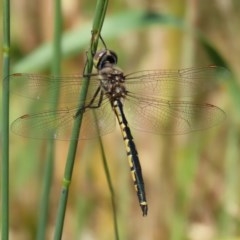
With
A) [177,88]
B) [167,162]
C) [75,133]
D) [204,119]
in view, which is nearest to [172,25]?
[177,88]

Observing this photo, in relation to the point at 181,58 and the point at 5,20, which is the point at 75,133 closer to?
the point at 5,20

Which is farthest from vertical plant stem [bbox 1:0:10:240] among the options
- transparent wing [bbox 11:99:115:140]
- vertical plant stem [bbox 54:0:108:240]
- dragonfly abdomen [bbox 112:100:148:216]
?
dragonfly abdomen [bbox 112:100:148:216]

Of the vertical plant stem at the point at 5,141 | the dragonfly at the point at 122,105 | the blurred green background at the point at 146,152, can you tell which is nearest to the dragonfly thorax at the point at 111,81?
the dragonfly at the point at 122,105

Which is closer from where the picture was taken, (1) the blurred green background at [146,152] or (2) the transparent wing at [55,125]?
(2) the transparent wing at [55,125]

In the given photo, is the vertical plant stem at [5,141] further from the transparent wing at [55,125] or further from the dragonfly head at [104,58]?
the dragonfly head at [104,58]

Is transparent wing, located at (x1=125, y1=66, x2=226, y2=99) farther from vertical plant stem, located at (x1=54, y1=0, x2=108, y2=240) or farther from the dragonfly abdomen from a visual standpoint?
vertical plant stem, located at (x1=54, y1=0, x2=108, y2=240)

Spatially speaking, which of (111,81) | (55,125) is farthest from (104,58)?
(55,125)
